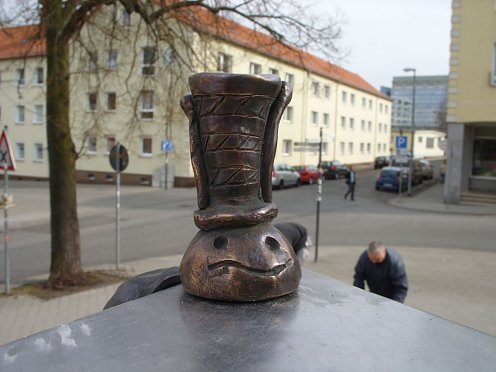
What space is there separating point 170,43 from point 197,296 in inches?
290

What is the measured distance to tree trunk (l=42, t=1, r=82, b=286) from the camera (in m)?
8.13

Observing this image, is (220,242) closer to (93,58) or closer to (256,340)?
(256,340)

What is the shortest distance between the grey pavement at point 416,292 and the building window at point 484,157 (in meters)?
13.9

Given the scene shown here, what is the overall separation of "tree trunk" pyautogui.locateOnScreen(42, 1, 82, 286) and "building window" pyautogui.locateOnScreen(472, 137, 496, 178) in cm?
2124

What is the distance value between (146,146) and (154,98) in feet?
73.5

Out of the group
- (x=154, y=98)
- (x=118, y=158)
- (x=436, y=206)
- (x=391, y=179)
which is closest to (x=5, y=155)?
(x=118, y=158)

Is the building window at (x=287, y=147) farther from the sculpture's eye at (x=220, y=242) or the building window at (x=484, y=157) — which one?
the sculpture's eye at (x=220, y=242)

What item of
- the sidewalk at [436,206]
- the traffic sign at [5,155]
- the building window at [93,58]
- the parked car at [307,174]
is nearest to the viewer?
the traffic sign at [5,155]

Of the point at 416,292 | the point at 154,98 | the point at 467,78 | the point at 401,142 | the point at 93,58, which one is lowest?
the point at 416,292

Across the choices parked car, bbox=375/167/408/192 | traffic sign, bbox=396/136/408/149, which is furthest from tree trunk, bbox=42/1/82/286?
parked car, bbox=375/167/408/192

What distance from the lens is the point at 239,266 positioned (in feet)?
6.72

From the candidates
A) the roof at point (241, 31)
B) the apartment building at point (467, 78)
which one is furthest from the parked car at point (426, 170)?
the roof at point (241, 31)

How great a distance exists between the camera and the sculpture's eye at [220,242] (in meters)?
2.11

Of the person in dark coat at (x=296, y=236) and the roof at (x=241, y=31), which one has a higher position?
the roof at (x=241, y=31)
